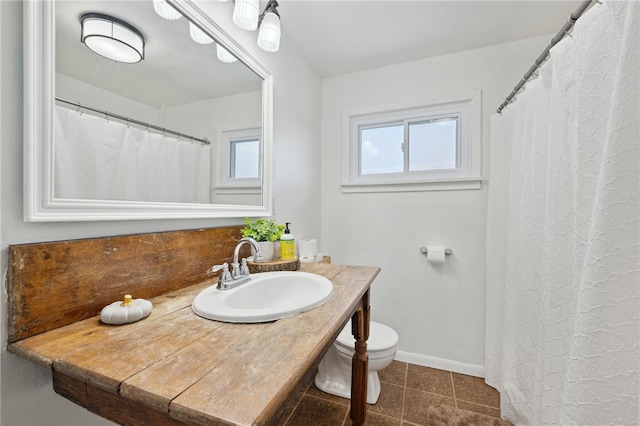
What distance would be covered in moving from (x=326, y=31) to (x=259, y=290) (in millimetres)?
1618

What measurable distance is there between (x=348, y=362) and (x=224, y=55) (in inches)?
68.7

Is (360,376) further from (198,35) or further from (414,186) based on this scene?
(198,35)

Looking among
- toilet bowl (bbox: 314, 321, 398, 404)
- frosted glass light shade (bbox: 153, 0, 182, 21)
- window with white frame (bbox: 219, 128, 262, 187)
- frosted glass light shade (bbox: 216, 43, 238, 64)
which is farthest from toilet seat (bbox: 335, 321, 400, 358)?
frosted glass light shade (bbox: 153, 0, 182, 21)

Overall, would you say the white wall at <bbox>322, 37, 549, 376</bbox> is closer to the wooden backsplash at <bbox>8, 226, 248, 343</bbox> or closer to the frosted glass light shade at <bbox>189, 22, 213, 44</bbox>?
→ the frosted glass light shade at <bbox>189, 22, 213, 44</bbox>

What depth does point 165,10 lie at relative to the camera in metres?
0.96

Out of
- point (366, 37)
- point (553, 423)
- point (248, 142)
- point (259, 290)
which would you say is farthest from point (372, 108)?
point (553, 423)

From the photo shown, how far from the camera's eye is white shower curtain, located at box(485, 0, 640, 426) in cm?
66

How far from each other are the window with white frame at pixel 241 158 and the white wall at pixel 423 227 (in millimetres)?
923

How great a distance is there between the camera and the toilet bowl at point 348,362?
1.49 meters

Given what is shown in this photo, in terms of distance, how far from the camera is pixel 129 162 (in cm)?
86

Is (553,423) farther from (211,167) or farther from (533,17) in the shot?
(533,17)

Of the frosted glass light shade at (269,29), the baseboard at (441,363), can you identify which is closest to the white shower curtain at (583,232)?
the baseboard at (441,363)

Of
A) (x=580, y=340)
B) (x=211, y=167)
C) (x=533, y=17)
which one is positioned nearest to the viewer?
(x=580, y=340)

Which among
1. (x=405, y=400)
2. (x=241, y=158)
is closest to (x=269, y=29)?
(x=241, y=158)
